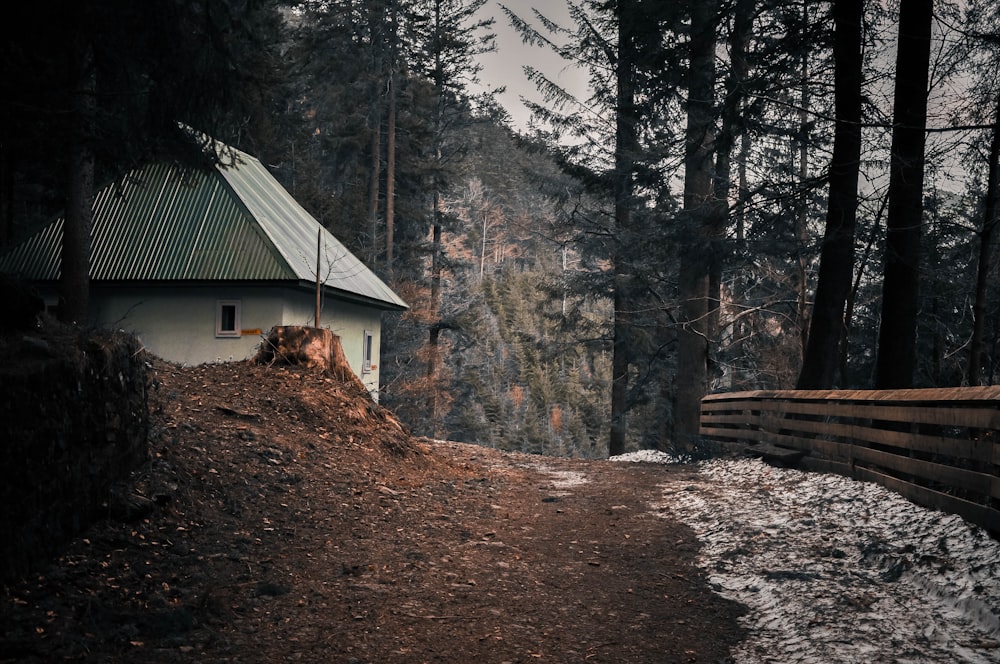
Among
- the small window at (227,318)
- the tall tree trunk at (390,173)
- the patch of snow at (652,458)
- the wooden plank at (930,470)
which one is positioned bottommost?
the patch of snow at (652,458)

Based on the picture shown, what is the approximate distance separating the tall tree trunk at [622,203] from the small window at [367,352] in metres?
8.87

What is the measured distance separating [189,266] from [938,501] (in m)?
16.8

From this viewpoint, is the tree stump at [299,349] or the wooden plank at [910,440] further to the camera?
the tree stump at [299,349]

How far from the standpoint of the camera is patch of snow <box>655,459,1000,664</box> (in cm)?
414

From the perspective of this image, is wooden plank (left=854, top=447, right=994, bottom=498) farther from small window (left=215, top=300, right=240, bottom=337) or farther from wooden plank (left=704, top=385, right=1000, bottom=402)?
small window (left=215, top=300, right=240, bottom=337)

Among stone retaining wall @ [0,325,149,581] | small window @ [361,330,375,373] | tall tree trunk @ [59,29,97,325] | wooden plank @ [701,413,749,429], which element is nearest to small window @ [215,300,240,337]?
tall tree trunk @ [59,29,97,325]

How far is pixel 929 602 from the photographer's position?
466 centimetres

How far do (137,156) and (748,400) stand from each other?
42.5ft

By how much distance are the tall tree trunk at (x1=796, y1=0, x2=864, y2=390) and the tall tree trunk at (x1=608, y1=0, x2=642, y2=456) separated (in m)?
7.20

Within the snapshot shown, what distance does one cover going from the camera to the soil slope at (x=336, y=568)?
404cm

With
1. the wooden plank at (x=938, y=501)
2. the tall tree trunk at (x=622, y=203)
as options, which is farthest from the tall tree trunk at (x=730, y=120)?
the wooden plank at (x=938, y=501)

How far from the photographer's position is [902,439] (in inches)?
268

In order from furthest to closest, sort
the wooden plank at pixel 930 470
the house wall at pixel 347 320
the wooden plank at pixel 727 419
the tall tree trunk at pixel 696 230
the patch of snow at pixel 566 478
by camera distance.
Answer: the house wall at pixel 347 320 → the tall tree trunk at pixel 696 230 → the wooden plank at pixel 727 419 → the patch of snow at pixel 566 478 → the wooden plank at pixel 930 470

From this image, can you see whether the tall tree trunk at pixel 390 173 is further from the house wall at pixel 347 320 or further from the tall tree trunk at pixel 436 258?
the house wall at pixel 347 320
